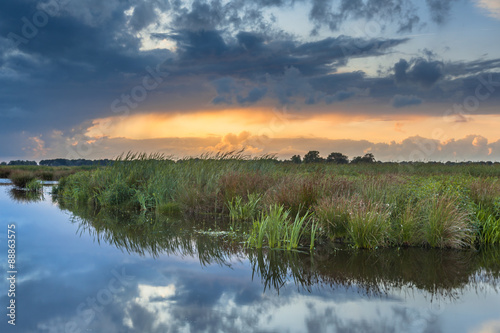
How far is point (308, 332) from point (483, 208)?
8.09m

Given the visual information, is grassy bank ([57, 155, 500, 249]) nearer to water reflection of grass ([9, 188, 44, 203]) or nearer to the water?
the water

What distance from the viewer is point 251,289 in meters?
6.75

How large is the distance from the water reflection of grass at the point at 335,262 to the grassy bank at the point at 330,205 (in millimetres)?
478

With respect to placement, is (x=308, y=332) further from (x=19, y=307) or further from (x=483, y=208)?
(x=483, y=208)

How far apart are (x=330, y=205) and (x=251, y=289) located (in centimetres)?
398

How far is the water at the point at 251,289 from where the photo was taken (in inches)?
216

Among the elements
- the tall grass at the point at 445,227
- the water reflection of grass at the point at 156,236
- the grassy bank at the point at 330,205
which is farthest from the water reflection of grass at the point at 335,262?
the grassy bank at the point at 330,205

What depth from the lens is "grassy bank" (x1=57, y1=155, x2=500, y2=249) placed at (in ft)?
30.6

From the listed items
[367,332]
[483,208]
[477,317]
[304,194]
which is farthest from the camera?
[304,194]

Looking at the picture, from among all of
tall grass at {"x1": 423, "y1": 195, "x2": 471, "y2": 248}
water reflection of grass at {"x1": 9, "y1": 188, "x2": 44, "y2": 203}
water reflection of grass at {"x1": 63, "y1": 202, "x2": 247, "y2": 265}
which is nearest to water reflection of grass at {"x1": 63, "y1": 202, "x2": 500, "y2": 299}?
water reflection of grass at {"x1": 63, "y1": 202, "x2": 247, "y2": 265}

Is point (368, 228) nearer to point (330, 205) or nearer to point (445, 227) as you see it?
point (330, 205)

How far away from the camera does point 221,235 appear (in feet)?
36.6

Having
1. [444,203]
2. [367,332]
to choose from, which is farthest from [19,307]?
[444,203]

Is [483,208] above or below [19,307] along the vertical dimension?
above
